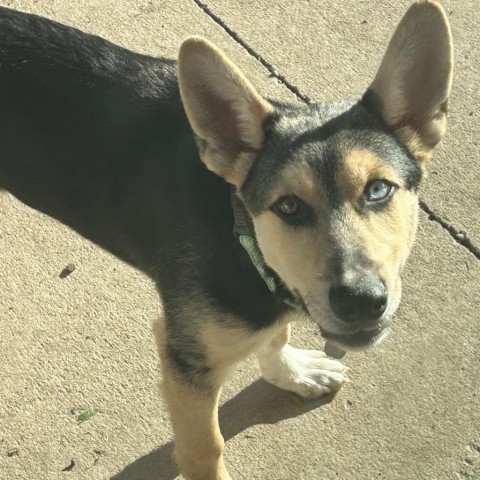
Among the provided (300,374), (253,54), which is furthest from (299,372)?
(253,54)

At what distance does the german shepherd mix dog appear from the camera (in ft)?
11.4

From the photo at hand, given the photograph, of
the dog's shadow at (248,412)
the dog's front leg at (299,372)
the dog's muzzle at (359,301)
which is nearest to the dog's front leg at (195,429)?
the dog's shadow at (248,412)

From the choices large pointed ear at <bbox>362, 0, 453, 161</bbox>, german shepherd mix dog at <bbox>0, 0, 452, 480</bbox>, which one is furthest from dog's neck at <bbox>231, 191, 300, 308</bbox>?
large pointed ear at <bbox>362, 0, 453, 161</bbox>

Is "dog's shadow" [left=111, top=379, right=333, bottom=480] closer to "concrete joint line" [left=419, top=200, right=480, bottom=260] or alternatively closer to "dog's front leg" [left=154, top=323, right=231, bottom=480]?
"dog's front leg" [left=154, top=323, right=231, bottom=480]

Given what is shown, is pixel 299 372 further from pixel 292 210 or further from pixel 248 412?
pixel 292 210

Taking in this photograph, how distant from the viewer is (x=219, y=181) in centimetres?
397

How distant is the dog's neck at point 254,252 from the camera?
3695 mm

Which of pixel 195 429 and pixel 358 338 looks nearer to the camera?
pixel 358 338

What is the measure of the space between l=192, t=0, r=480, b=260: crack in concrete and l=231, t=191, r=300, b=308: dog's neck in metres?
2.04

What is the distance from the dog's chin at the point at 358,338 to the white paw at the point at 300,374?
1246mm

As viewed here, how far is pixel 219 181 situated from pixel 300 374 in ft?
4.78

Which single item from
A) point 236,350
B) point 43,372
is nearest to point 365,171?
point 236,350

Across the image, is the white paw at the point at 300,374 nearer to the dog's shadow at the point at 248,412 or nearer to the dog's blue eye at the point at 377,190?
the dog's shadow at the point at 248,412

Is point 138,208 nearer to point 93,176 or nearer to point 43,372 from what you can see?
point 93,176
